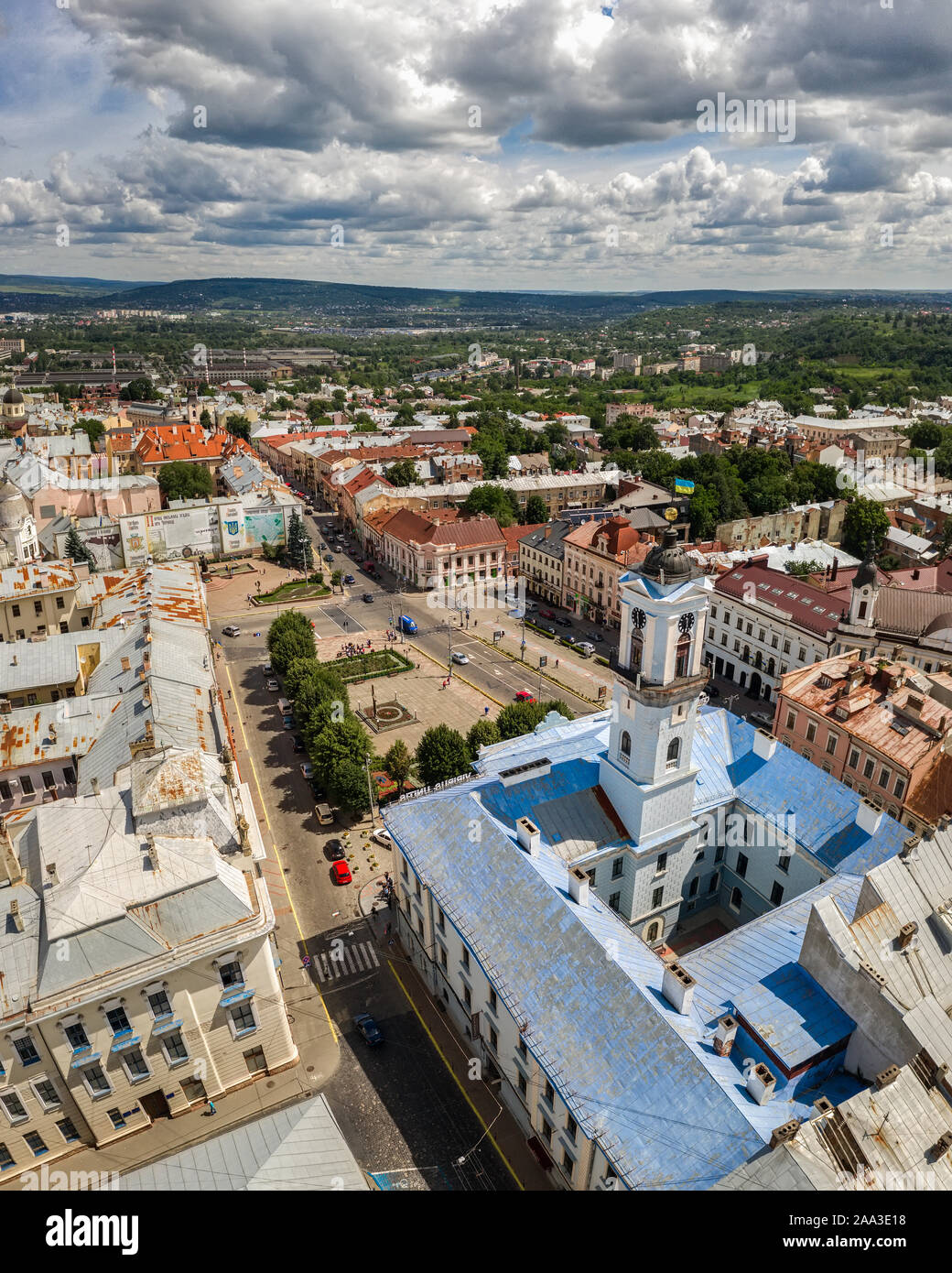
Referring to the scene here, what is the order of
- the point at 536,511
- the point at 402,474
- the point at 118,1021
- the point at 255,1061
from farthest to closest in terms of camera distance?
the point at 402,474 → the point at 536,511 → the point at 255,1061 → the point at 118,1021

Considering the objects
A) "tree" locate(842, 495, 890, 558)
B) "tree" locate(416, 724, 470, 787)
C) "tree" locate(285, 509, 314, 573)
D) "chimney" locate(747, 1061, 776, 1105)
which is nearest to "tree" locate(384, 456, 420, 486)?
"tree" locate(285, 509, 314, 573)

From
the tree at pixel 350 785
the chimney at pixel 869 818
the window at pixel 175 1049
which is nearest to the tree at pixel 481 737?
the tree at pixel 350 785

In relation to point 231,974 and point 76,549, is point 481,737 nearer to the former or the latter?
point 231,974

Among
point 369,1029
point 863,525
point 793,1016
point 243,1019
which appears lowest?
point 369,1029

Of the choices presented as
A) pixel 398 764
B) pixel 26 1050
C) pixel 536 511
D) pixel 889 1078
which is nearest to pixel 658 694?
pixel 889 1078

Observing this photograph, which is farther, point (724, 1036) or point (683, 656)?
point (683, 656)

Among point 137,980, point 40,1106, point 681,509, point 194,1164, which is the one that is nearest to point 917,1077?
point 194,1164

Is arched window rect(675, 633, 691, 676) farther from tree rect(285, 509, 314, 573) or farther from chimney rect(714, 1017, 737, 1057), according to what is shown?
tree rect(285, 509, 314, 573)

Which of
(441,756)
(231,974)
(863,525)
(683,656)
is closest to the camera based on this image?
(231,974)
